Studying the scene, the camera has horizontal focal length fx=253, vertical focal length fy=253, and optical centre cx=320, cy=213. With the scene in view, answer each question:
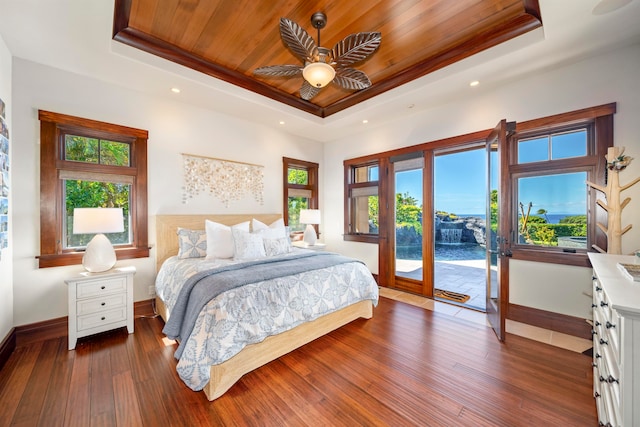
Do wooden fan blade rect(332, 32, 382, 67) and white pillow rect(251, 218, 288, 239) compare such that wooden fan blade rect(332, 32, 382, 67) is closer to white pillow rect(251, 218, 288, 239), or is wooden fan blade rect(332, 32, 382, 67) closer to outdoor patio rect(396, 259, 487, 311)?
white pillow rect(251, 218, 288, 239)

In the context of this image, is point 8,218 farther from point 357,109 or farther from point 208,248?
point 357,109

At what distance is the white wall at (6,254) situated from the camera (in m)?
2.23

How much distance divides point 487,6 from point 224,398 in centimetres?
377

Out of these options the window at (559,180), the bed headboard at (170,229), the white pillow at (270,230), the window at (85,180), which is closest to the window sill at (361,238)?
the white pillow at (270,230)

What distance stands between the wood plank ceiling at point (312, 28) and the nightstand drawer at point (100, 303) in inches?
99.1

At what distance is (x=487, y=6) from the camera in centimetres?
218

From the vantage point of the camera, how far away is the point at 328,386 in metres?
1.91

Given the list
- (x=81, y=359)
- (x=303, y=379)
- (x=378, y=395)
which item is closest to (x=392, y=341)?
(x=378, y=395)

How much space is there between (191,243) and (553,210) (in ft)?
14.1

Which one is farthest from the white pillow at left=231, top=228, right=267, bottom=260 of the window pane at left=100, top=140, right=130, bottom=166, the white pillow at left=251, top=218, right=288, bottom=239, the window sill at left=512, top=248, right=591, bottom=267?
the window sill at left=512, top=248, right=591, bottom=267

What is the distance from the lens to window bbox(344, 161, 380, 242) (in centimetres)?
461

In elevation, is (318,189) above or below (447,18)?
below

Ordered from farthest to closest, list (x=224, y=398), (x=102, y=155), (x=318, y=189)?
(x=318, y=189) → (x=102, y=155) → (x=224, y=398)

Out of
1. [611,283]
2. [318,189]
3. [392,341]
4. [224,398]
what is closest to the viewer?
[611,283]
